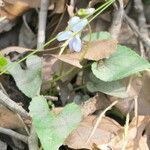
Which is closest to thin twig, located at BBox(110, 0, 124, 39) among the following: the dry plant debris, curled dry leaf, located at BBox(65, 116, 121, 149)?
the dry plant debris

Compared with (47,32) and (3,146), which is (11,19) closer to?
(47,32)

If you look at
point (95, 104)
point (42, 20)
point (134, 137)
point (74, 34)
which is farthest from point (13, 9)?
point (134, 137)

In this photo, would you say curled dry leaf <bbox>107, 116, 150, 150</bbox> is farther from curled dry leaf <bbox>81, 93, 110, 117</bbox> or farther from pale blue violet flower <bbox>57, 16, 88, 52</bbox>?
pale blue violet flower <bbox>57, 16, 88, 52</bbox>

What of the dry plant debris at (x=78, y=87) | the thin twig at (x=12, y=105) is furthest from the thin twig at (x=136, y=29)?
the thin twig at (x=12, y=105)

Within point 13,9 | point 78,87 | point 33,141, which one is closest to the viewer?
point 33,141

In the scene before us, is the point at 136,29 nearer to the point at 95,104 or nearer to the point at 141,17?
the point at 141,17

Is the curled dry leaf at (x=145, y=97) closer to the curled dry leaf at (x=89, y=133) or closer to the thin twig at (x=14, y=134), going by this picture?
the curled dry leaf at (x=89, y=133)
